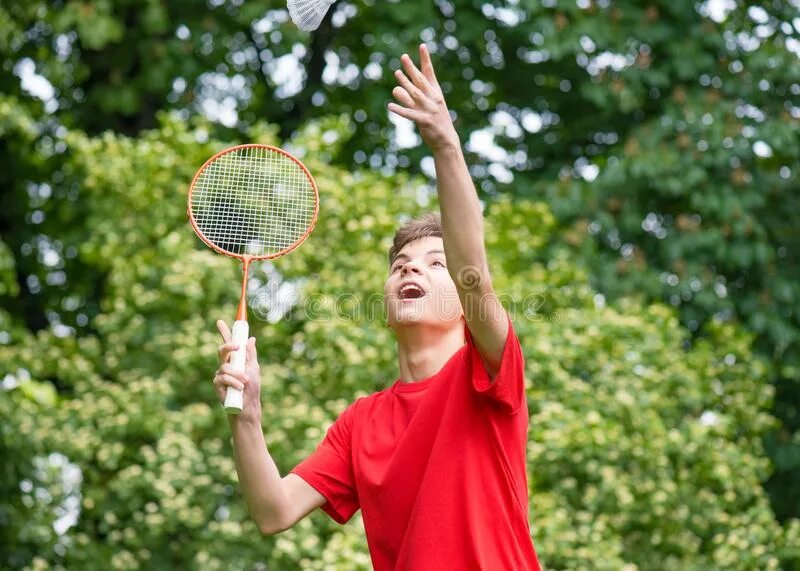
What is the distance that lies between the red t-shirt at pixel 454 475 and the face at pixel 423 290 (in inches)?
6.5

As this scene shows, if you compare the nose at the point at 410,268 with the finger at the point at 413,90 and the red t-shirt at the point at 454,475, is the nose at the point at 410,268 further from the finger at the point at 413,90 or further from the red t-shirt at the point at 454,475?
the finger at the point at 413,90

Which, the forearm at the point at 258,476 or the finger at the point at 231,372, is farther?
the forearm at the point at 258,476

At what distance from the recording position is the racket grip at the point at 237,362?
9.83ft

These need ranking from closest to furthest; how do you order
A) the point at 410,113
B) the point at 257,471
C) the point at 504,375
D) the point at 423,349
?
the point at 410,113
the point at 504,375
the point at 257,471
the point at 423,349

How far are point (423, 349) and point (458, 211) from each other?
691 mm

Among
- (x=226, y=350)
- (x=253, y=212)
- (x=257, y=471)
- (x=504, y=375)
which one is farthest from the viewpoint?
(x=253, y=212)

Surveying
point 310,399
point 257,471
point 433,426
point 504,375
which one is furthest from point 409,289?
point 310,399

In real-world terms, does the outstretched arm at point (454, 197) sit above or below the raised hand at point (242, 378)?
above

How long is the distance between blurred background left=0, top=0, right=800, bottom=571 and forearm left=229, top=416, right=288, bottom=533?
287 cm

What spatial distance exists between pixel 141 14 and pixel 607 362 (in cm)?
498

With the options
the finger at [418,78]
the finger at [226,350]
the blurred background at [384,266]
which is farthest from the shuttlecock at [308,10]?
the blurred background at [384,266]

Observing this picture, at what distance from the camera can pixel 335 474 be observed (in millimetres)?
3381

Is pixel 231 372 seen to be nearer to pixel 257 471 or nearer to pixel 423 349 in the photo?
pixel 257 471

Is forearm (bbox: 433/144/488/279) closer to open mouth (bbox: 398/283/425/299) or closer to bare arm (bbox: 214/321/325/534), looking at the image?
open mouth (bbox: 398/283/425/299)
